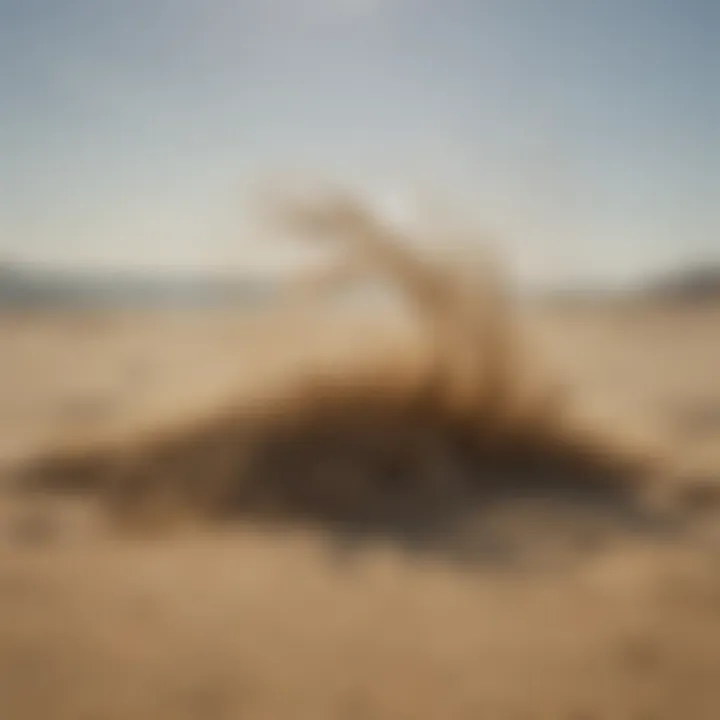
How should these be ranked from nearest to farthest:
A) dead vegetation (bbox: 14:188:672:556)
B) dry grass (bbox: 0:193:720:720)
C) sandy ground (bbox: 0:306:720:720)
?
sandy ground (bbox: 0:306:720:720), dry grass (bbox: 0:193:720:720), dead vegetation (bbox: 14:188:672:556)

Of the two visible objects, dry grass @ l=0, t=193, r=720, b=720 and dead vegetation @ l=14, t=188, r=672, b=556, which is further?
dead vegetation @ l=14, t=188, r=672, b=556

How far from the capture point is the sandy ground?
2680 millimetres

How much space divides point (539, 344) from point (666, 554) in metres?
2.51

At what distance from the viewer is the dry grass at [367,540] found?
278 cm

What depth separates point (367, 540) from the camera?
432cm

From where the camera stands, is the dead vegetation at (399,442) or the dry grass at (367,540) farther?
the dead vegetation at (399,442)

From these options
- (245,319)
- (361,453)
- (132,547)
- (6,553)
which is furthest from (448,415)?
(6,553)

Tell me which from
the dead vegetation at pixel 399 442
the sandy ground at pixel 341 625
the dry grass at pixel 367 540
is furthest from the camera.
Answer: the dead vegetation at pixel 399 442

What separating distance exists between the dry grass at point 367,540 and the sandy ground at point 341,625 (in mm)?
12

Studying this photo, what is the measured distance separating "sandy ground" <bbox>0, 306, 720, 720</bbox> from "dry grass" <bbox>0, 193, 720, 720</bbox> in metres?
0.01

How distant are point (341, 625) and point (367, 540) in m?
1.09

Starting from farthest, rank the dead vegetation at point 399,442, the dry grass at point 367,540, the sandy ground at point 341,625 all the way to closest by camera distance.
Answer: the dead vegetation at point 399,442
the dry grass at point 367,540
the sandy ground at point 341,625

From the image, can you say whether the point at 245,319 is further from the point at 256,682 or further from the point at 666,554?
the point at 256,682

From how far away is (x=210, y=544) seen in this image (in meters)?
4.20
